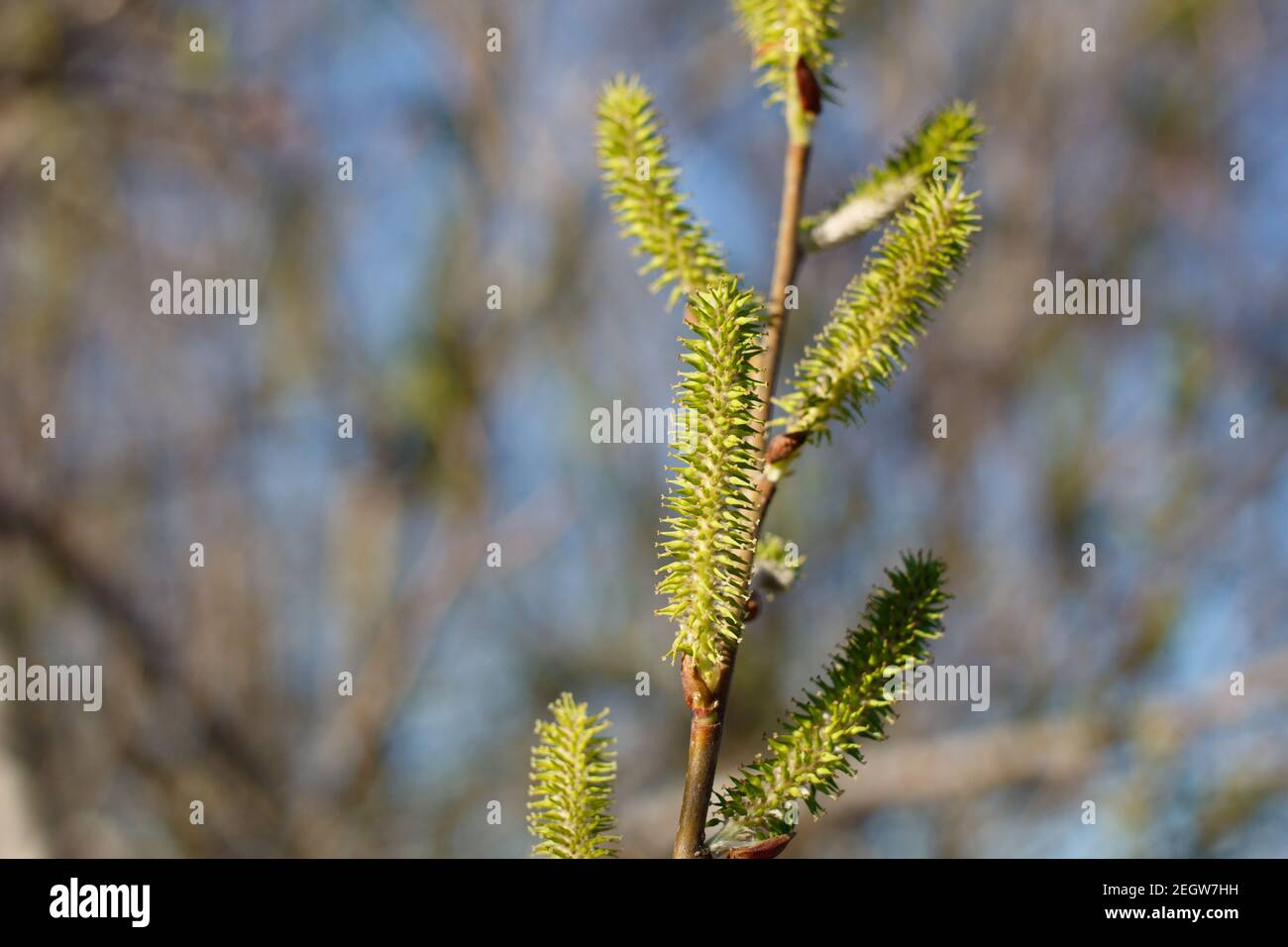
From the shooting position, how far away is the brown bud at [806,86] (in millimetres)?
973

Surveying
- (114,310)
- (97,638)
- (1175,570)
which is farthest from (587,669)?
(114,310)

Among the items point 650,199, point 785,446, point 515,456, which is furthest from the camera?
point 515,456

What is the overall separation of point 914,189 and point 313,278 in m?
5.50

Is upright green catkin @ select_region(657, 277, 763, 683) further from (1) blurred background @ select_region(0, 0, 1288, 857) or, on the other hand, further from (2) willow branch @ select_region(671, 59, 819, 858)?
(1) blurred background @ select_region(0, 0, 1288, 857)

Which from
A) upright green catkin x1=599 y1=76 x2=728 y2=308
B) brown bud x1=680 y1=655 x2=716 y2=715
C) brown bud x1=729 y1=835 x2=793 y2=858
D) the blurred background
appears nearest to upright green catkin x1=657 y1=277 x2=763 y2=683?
brown bud x1=680 y1=655 x2=716 y2=715

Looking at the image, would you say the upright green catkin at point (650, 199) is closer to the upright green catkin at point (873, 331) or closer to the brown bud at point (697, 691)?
the upright green catkin at point (873, 331)

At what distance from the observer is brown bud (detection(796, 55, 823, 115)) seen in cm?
97

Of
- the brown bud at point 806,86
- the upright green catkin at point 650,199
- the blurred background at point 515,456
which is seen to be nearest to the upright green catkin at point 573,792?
the upright green catkin at point 650,199

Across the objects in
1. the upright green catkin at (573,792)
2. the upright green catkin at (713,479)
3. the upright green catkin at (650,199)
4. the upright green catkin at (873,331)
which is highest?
the upright green catkin at (650,199)

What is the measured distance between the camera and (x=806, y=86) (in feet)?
3.20

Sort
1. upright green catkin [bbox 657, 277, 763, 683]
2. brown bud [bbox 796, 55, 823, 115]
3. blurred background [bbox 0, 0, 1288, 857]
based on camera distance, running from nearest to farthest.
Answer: upright green catkin [bbox 657, 277, 763, 683] < brown bud [bbox 796, 55, 823, 115] < blurred background [bbox 0, 0, 1288, 857]

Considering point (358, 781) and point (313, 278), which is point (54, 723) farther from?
point (313, 278)

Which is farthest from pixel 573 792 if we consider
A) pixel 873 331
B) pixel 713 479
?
pixel 873 331

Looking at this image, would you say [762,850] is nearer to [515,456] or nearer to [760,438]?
[760,438]
